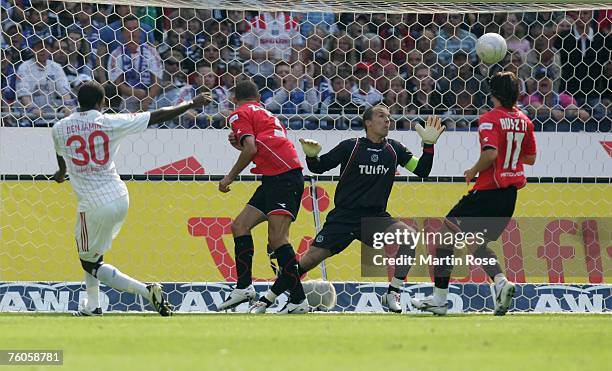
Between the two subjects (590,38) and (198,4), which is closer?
(198,4)

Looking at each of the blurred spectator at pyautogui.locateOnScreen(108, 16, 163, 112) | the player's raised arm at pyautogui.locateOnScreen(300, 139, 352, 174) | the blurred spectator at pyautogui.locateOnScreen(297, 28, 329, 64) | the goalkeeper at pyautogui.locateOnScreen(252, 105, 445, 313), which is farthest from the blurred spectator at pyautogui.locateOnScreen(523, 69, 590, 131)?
the blurred spectator at pyautogui.locateOnScreen(108, 16, 163, 112)

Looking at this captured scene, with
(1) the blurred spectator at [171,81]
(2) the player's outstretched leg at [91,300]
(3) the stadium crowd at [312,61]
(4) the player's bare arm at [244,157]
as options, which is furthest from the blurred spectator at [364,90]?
(2) the player's outstretched leg at [91,300]

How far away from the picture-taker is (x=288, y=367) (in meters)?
5.98

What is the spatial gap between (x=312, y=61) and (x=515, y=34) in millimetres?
2308

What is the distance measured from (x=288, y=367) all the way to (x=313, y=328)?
2.31 m

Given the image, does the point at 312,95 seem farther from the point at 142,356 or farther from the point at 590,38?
the point at 142,356

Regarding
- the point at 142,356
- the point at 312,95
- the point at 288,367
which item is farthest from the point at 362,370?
the point at 312,95

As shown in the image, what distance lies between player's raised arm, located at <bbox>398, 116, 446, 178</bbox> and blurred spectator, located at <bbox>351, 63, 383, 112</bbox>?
2.23 metres

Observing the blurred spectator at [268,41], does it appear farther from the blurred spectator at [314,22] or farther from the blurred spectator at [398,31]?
the blurred spectator at [398,31]

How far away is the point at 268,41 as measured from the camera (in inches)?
540

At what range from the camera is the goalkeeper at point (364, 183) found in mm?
10695

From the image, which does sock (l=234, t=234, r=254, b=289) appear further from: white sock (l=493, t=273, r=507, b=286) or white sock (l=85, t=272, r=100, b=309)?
white sock (l=493, t=273, r=507, b=286)

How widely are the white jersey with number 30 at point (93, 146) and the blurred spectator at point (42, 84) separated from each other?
9.04 ft

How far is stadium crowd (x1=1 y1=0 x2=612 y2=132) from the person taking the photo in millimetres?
12703
